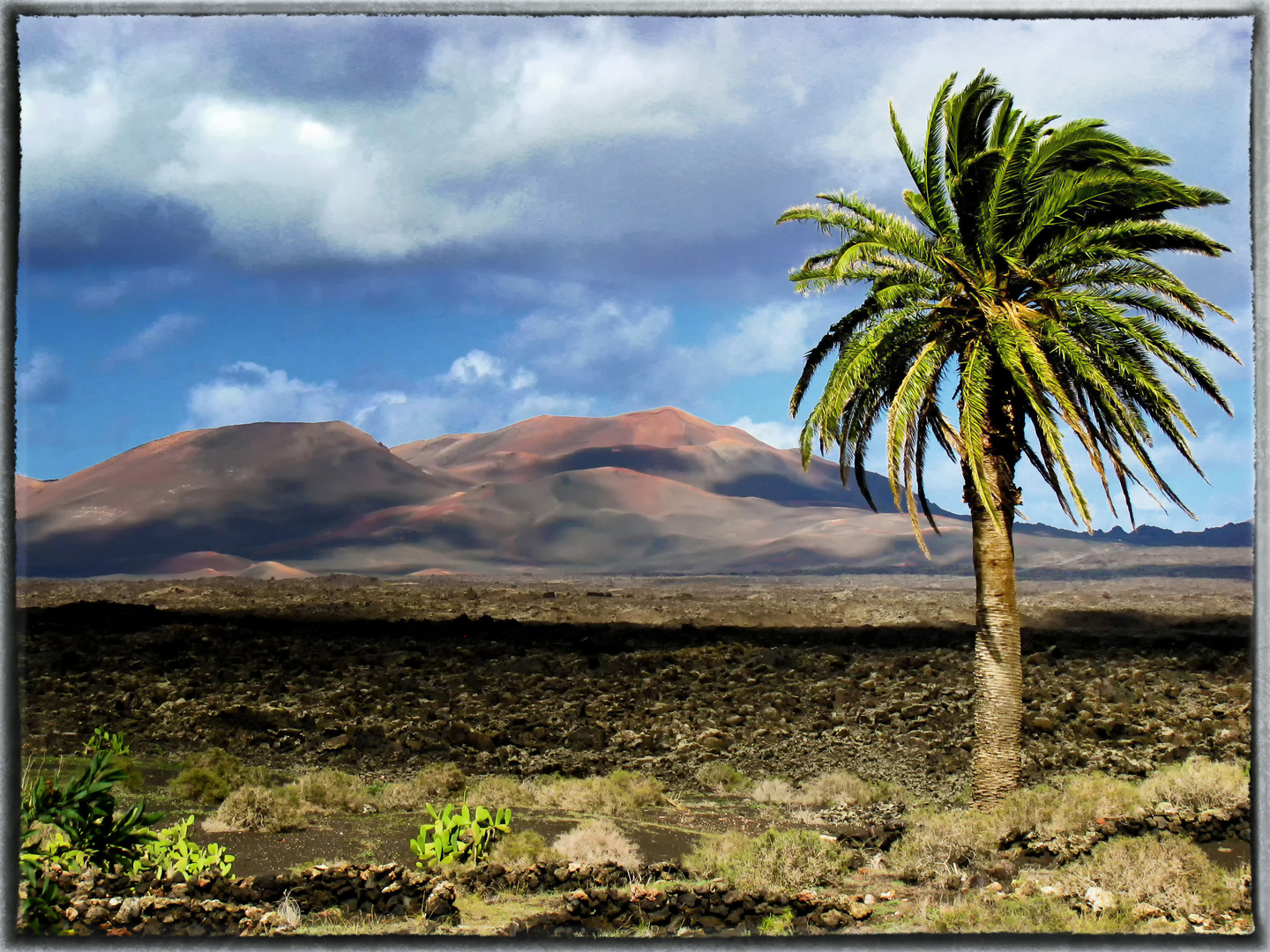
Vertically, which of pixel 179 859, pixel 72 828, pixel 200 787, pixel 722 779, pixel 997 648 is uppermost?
pixel 997 648

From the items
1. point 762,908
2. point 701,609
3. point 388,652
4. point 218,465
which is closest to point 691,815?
point 762,908

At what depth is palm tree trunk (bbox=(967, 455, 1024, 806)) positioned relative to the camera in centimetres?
1304

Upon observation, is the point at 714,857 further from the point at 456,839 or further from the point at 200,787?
the point at 200,787

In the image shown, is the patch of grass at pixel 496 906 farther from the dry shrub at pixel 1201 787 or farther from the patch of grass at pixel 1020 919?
the dry shrub at pixel 1201 787

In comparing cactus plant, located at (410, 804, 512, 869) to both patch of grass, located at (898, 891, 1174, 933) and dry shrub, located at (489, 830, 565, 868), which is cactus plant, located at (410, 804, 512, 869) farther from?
patch of grass, located at (898, 891, 1174, 933)

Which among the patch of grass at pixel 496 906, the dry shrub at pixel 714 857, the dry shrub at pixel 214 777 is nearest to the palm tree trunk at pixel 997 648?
the dry shrub at pixel 714 857

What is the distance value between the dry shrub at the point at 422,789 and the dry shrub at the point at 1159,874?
32.2 feet

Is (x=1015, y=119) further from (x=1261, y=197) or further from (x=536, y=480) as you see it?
(x=536, y=480)

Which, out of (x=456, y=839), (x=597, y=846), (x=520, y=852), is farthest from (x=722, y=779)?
(x=456, y=839)

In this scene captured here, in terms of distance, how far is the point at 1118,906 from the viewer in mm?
8914

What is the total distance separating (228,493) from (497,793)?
74407 mm

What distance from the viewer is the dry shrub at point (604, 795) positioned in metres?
16.4

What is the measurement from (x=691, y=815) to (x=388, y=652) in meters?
19.6

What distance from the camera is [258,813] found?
47.1 feet
